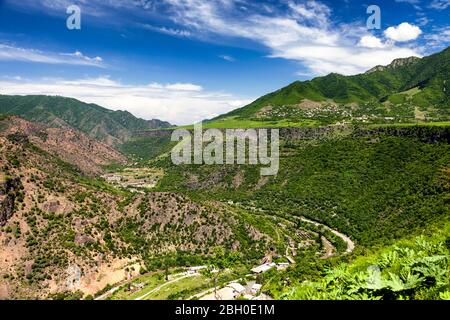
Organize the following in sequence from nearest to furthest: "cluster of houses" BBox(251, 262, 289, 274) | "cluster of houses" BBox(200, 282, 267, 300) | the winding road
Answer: "cluster of houses" BBox(200, 282, 267, 300) → "cluster of houses" BBox(251, 262, 289, 274) → the winding road

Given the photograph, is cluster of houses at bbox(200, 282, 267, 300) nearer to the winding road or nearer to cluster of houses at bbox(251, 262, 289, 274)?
cluster of houses at bbox(251, 262, 289, 274)

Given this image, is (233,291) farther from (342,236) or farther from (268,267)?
(342,236)

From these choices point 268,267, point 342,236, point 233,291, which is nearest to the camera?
point 233,291

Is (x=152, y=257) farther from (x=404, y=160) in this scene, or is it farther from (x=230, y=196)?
(x=404, y=160)

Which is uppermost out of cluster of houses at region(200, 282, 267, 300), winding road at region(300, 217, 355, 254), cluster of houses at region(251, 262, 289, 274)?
cluster of houses at region(200, 282, 267, 300)

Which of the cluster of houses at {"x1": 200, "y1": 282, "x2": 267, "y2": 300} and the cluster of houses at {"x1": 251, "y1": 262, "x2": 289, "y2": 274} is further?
the cluster of houses at {"x1": 251, "y1": 262, "x2": 289, "y2": 274}

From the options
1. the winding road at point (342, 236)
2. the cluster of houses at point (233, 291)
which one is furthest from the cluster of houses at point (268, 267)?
the winding road at point (342, 236)

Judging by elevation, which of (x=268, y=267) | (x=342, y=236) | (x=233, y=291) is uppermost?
(x=233, y=291)

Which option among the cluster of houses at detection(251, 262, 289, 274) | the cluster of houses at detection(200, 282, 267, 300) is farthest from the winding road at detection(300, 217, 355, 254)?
the cluster of houses at detection(200, 282, 267, 300)

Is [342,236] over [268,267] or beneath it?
over

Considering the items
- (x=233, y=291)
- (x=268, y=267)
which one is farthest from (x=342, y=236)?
(x=233, y=291)

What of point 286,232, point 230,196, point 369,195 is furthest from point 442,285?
point 230,196
